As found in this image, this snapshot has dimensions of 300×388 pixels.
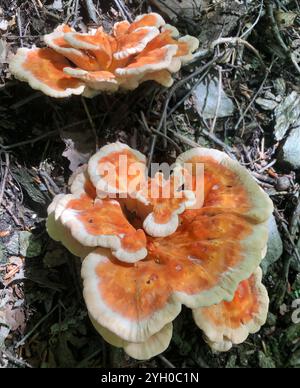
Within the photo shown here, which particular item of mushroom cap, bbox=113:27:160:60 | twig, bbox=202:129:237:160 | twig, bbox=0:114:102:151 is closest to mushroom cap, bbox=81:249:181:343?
twig, bbox=0:114:102:151

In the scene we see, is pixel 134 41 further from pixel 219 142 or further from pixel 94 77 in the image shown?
pixel 219 142

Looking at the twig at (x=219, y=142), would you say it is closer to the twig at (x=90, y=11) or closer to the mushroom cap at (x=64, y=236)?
the twig at (x=90, y=11)

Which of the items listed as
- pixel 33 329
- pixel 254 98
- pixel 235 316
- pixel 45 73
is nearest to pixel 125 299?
pixel 235 316

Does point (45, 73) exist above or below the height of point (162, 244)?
above

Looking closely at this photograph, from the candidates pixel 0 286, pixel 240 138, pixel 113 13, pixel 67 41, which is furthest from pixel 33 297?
pixel 113 13

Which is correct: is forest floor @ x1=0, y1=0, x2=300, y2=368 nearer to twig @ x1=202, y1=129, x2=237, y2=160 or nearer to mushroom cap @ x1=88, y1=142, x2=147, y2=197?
twig @ x1=202, y1=129, x2=237, y2=160

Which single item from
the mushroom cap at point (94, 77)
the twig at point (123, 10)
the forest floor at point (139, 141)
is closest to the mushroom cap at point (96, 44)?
the mushroom cap at point (94, 77)
